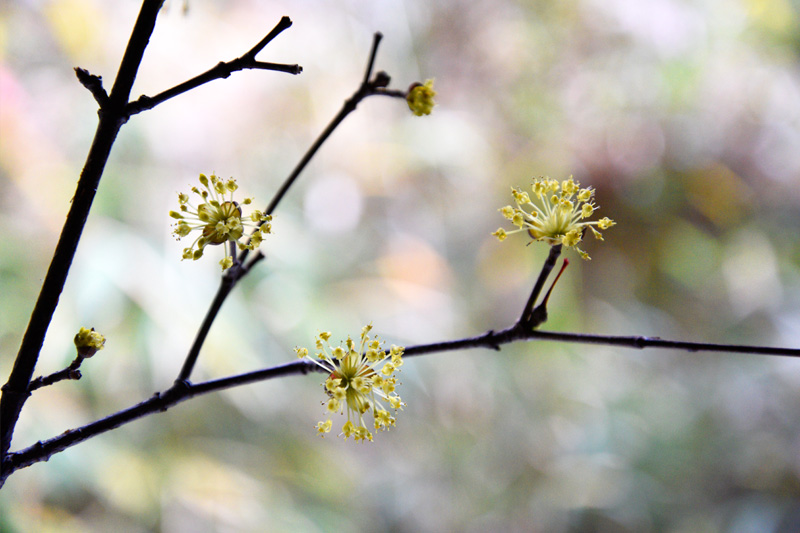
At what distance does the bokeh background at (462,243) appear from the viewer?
4.57 ft

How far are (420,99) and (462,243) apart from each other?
1.42 meters

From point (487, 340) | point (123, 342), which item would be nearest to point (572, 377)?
point (123, 342)

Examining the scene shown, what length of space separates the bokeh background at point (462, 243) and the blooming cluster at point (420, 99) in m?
0.97

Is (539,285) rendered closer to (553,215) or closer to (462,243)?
(553,215)

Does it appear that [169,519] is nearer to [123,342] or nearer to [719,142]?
[123,342]

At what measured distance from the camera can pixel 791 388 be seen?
1.48m

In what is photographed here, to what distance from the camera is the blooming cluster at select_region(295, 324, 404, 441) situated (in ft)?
1.11

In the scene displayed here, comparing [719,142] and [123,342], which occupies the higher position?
[719,142]

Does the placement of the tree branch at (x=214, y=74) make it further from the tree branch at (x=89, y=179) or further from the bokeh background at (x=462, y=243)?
the bokeh background at (x=462, y=243)

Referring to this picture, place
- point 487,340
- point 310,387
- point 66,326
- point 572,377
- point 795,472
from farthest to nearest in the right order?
point 572,377, point 310,387, point 795,472, point 66,326, point 487,340

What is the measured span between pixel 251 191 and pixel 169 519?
0.77m

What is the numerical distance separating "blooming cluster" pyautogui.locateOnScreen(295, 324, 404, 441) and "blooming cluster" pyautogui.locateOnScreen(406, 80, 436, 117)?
0.14 metres

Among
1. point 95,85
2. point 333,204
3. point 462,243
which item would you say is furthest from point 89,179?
point 462,243

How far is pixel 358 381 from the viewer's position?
353 millimetres
